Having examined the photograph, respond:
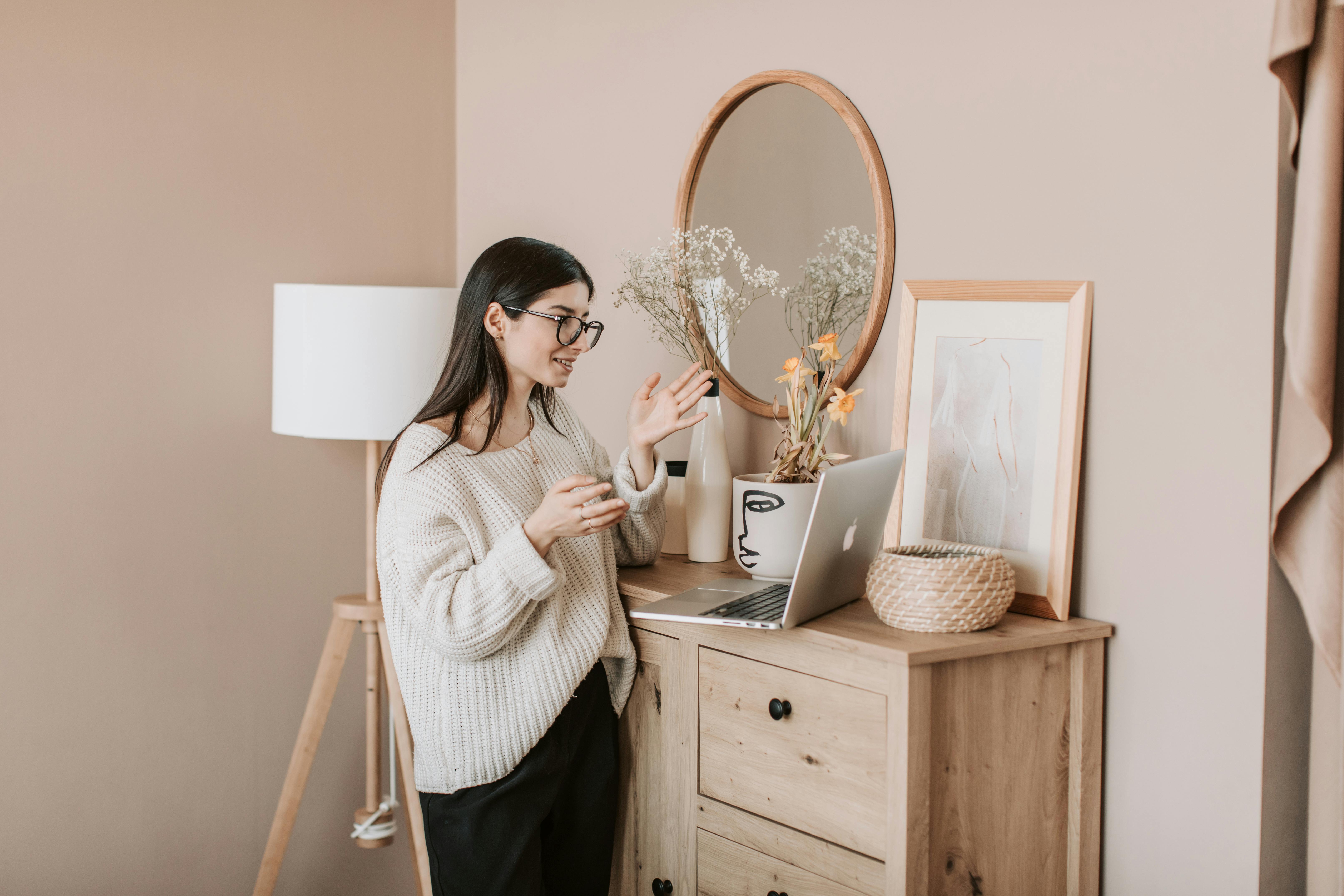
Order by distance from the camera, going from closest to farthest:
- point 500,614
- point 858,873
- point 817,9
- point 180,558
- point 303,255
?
point 858,873, point 500,614, point 817,9, point 180,558, point 303,255

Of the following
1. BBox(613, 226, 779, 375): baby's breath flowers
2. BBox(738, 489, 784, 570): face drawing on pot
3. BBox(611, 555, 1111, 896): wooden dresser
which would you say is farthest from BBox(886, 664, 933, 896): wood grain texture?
BBox(613, 226, 779, 375): baby's breath flowers

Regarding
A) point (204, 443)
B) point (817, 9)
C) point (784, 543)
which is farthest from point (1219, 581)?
point (204, 443)

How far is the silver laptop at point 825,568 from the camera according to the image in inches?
54.6

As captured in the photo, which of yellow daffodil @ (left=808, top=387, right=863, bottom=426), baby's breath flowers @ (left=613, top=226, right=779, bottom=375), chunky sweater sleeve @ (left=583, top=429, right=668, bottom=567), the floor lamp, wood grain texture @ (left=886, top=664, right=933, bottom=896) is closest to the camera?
wood grain texture @ (left=886, top=664, right=933, bottom=896)

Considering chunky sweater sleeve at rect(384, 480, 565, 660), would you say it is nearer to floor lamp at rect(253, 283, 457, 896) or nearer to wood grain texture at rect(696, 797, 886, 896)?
wood grain texture at rect(696, 797, 886, 896)

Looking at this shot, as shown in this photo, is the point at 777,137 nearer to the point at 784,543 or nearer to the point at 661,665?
the point at 784,543

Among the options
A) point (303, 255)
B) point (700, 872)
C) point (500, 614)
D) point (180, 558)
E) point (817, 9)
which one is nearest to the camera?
point (500, 614)

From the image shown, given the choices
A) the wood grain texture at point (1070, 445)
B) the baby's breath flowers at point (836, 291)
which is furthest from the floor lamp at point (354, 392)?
the wood grain texture at point (1070, 445)

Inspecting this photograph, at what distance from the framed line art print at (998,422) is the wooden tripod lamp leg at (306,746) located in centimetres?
121

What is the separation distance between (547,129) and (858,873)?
185cm

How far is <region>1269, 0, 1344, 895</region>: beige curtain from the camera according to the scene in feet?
3.82

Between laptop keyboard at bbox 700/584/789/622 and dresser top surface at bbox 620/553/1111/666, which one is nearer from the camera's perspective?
dresser top surface at bbox 620/553/1111/666

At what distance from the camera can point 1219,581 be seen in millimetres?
1389

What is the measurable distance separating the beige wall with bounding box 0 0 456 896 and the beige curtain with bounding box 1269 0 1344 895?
2.07m
